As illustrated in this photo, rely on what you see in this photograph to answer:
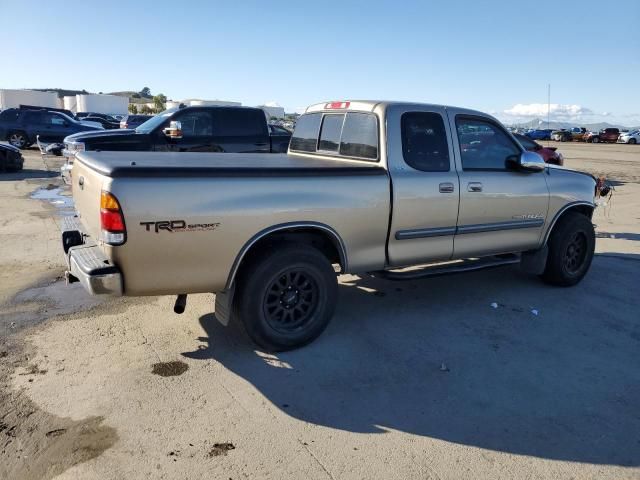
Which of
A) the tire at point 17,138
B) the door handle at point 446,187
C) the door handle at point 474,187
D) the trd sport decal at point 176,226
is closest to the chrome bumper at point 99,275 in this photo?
the trd sport decal at point 176,226

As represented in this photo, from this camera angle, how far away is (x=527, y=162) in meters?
5.26

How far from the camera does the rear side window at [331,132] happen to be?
17.3 ft

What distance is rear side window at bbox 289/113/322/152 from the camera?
18.5 ft

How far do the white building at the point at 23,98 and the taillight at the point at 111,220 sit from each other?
192ft

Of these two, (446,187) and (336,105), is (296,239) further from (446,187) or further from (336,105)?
(336,105)

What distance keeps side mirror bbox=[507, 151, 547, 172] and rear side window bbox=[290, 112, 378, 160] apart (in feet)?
5.31

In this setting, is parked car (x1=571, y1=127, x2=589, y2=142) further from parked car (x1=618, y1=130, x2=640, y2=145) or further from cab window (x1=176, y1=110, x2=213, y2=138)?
cab window (x1=176, y1=110, x2=213, y2=138)

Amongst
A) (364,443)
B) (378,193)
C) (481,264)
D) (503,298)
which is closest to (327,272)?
(378,193)

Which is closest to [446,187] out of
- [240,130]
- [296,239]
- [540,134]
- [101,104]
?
[296,239]

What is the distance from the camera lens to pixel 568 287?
612cm

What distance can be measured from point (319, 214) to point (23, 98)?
61513 mm

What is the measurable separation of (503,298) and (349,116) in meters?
2.54

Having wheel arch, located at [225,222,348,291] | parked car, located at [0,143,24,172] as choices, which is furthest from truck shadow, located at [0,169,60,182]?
wheel arch, located at [225,222,348,291]

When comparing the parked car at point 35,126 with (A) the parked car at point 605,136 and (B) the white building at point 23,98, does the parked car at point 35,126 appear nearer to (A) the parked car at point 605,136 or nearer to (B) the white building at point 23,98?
(B) the white building at point 23,98
